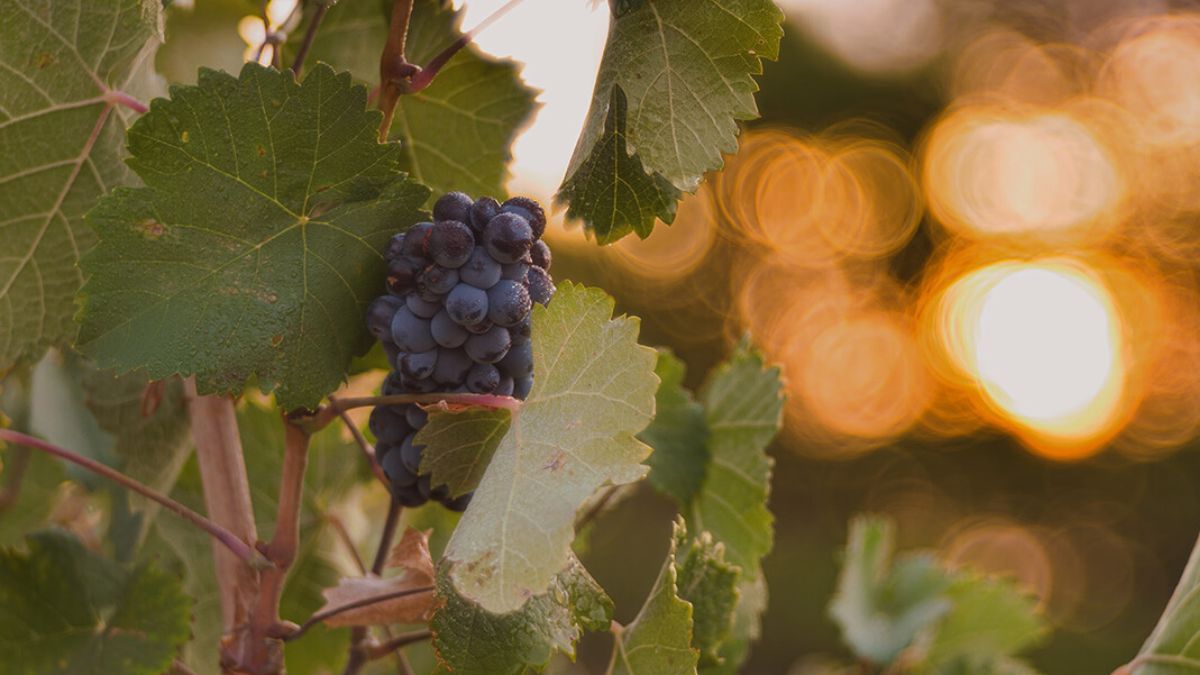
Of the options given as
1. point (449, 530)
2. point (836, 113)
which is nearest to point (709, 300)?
point (836, 113)

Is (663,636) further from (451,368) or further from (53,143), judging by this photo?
(53,143)

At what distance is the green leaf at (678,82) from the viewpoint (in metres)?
0.59

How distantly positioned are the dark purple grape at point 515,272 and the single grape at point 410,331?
0.05 meters

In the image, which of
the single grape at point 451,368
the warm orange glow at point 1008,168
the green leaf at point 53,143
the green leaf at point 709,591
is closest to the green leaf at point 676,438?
the green leaf at point 709,591

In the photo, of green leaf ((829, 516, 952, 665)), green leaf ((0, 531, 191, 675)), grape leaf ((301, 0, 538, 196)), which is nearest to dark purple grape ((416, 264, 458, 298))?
grape leaf ((301, 0, 538, 196))

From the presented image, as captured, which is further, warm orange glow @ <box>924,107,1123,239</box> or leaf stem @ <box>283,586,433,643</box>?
warm orange glow @ <box>924,107,1123,239</box>

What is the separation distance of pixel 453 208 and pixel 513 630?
0.69ft

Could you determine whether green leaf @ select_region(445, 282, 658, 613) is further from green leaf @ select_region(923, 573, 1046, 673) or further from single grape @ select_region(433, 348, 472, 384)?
green leaf @ select_region(923, 573, 1046, 673)

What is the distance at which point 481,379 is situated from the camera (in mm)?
593

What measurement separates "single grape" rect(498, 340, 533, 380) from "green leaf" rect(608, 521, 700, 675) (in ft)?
0.39

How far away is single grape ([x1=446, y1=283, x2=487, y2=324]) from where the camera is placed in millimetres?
564

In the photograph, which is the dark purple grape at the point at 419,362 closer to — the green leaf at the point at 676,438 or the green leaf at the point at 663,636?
the green leaf at the point at 663,636

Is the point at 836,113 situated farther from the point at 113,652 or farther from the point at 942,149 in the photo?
the point at 113,652

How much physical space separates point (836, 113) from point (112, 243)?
8.86 m
